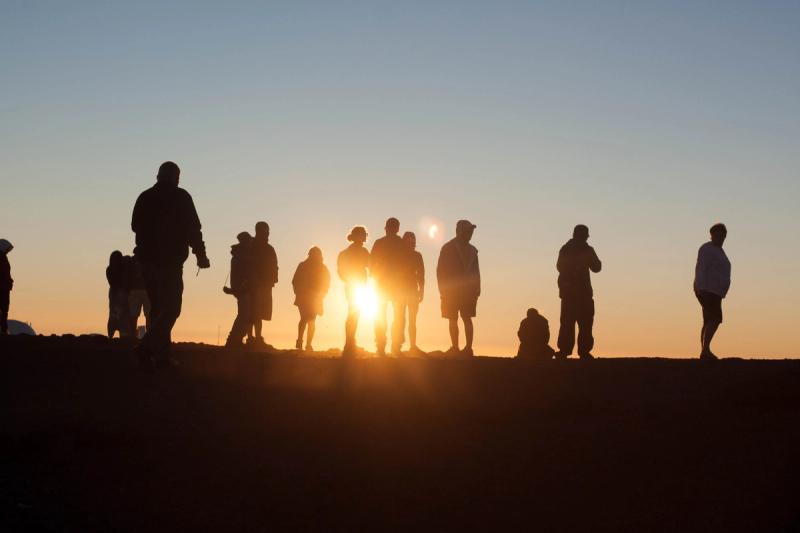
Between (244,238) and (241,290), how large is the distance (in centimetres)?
101

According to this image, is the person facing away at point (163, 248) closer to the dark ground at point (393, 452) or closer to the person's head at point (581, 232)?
the dark ground at point (393, 452)

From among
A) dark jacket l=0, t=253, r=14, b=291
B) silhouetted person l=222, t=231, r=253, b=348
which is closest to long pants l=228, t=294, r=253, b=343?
silhouetted person l=222, t=231, r=253, b=348

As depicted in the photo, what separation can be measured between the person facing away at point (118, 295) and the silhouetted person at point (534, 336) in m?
7.74

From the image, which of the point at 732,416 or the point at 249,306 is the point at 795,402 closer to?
the point at 732,416

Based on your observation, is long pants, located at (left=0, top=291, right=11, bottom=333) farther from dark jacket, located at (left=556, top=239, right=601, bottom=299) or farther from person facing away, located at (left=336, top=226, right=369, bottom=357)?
dark jacket, located at (left=556, top=239, right=601, bottom=299)

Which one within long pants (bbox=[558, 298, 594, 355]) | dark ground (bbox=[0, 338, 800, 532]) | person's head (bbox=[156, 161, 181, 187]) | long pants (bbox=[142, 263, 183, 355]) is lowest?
dark ground (bbox=[0, 338, 800, 532])

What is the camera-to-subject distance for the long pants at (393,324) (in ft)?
61.7

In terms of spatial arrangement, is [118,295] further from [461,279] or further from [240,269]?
[461,279]

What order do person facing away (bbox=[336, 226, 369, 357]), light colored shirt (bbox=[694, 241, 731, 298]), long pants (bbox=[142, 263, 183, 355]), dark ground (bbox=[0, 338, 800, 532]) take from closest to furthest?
1. dark ground (bbox=[0, 338, 800, 532])
2. long pants (bbox=[142, 263, 183, 355])
3. light colored shirt (bbox=[694, 241, 731, 298])
4. person facing away (bbox=[336, 226, 369, 357])

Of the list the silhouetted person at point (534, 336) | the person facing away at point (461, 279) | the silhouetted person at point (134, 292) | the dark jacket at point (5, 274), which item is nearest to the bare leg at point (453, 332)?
the person facing away at point (461, 279)

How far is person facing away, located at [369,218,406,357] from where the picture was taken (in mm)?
18594

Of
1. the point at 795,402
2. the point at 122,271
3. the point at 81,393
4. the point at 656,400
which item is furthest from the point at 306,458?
the point at 122,271

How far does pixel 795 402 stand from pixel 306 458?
549 centimetres

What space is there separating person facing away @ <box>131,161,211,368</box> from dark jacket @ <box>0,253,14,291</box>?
32.5 feet
